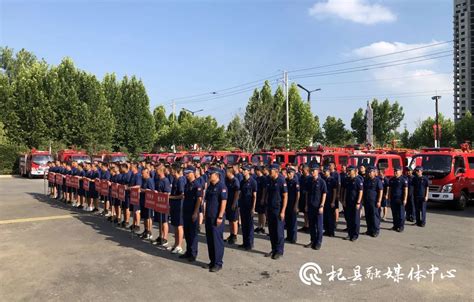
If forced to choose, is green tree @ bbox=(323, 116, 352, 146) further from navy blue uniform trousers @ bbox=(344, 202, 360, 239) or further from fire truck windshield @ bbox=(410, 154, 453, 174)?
navy blue uniform trousers @ bbox=(344, 202, 360, 239)

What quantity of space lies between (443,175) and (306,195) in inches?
269

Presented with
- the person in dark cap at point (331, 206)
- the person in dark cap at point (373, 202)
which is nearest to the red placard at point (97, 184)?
the person in dark cap at point (331, 206)

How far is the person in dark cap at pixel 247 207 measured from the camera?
29.2 feet

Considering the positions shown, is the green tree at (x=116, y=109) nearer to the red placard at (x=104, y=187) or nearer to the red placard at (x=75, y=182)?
the red placard at (x=75, y=182)

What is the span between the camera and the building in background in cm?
8900

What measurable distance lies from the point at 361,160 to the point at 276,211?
7.48 metres

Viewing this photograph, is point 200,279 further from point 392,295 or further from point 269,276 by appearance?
point 392,295

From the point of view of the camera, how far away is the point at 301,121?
1711 inches

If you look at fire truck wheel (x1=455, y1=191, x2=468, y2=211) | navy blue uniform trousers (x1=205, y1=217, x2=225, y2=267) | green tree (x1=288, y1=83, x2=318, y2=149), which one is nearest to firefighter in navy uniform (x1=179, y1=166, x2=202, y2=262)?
navy blue uniform trousers (x1=205, y1=217, x2=225, y2=267)

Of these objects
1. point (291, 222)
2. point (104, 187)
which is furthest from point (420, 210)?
point (104, 187)

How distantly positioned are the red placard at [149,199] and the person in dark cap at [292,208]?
2970mm

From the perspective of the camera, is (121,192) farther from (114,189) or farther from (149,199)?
(149,199)

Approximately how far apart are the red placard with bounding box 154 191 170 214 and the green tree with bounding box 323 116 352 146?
5015 cm

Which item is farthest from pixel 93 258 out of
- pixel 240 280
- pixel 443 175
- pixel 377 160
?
pixel 443 175
